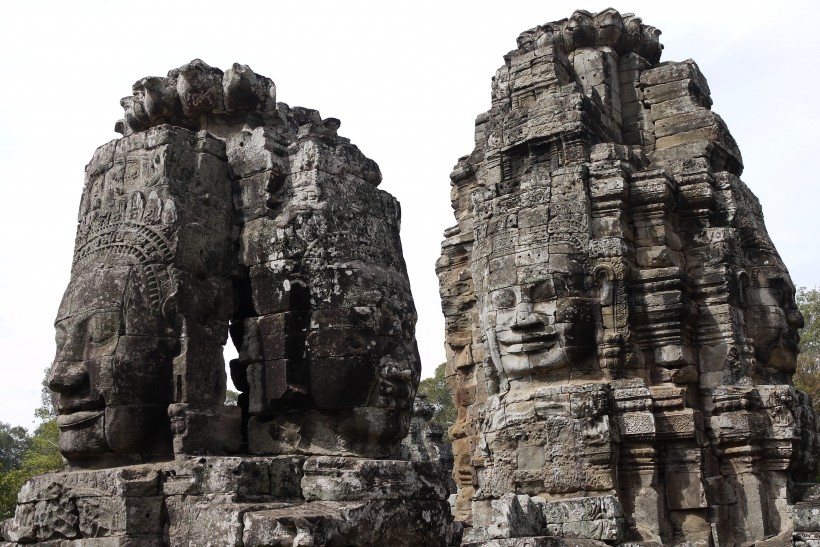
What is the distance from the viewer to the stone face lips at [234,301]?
506cm

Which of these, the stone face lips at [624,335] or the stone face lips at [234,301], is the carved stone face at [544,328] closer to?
the stone face lips at [624,335]

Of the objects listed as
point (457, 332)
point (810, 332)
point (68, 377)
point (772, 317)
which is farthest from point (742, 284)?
point (810, 332)

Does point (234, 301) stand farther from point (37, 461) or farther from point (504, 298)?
point (37, 461)

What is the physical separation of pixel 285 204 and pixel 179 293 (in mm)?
801

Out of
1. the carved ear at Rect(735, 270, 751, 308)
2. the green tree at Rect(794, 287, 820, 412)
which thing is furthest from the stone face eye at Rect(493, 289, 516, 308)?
the green tree at Rect(794, 287, 820, 412)

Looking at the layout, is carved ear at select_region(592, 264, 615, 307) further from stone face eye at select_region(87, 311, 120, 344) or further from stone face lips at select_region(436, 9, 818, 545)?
stone face eye at select_region(87, 311, 120, 344)

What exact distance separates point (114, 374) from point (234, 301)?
0.83 meters

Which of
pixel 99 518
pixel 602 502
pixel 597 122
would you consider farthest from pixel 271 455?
pixel 597 122

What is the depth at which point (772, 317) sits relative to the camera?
13656 mm

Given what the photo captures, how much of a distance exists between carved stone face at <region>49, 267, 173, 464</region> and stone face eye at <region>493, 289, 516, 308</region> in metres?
8.29

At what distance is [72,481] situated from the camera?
498cm

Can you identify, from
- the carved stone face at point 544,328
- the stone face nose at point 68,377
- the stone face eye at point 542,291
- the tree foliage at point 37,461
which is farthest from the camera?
the tree foliage at point 37,461

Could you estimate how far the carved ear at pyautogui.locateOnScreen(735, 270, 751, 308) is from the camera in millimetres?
13547

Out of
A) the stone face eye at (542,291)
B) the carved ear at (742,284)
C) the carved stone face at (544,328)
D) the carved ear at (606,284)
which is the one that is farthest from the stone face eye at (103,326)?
the carved ear at (742,284)
